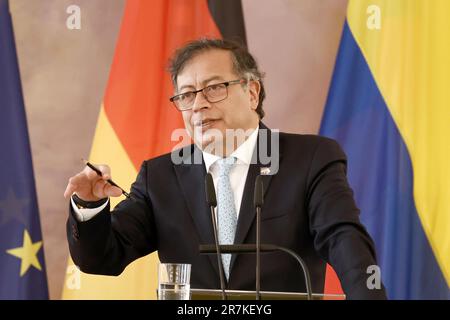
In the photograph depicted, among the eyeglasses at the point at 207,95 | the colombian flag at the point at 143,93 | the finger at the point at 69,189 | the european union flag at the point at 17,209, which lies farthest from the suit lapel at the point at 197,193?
the european union flag at the point at 17,209

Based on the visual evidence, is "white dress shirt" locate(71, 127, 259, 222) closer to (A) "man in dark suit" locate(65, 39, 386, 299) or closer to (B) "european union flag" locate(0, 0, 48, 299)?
(A) "man in dark suit" locate(65, 39, 386, 299)

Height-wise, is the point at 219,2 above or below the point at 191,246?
above

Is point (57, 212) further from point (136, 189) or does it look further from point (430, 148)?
point (430, 148)

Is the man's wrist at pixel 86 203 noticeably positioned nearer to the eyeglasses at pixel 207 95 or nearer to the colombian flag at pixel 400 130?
the eyeglasses at pixel 207 95

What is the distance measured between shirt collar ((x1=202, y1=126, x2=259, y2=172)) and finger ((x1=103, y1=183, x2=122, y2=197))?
70cm

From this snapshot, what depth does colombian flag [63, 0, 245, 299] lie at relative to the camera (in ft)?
12.4

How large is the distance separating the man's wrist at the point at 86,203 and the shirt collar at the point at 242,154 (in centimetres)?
64

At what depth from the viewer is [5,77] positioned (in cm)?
394

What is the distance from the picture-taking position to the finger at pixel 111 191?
2125 millimetres

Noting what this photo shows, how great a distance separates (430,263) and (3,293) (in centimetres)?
233

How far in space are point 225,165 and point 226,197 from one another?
15cm

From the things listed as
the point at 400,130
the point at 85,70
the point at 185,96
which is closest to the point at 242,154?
the point at 185,96
